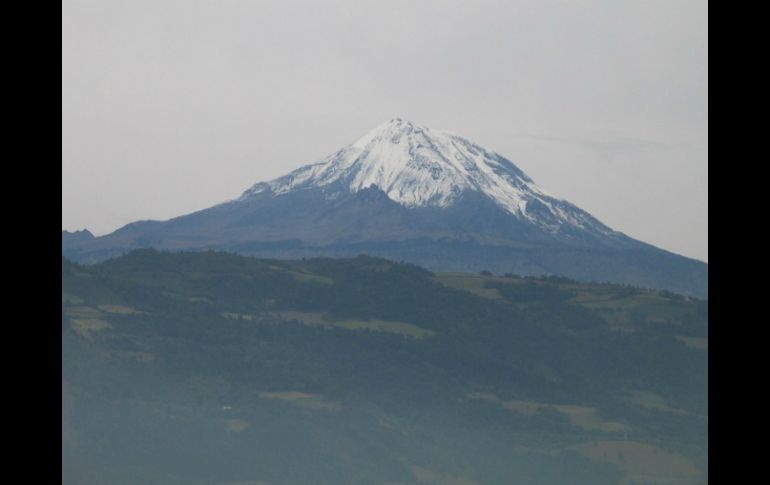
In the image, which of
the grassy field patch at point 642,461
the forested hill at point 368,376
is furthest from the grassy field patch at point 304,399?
the grassy field patch at point 642,461

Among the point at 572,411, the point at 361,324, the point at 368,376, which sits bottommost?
the point at 572,411

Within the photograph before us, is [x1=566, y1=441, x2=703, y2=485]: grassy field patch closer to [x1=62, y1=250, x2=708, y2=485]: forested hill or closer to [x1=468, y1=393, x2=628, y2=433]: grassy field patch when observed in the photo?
[x1=62, y1=250, x2=708, y2=485]: forested hill

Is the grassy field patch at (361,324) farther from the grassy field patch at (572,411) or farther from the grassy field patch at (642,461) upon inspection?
the grassy field patch at (642,461)

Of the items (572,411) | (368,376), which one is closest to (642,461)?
(572,411)

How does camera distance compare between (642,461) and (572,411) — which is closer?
(642,461)

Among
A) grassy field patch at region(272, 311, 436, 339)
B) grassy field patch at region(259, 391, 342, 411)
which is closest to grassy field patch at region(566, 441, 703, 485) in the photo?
grassy field patch at region(259, 391, 342, 411)

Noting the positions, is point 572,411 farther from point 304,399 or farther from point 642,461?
point 304,399

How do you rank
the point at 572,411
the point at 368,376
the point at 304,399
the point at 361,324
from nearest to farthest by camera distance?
the point at 572,411 < the point at 304,399 < the point at 368,376 < the point at 361,324
